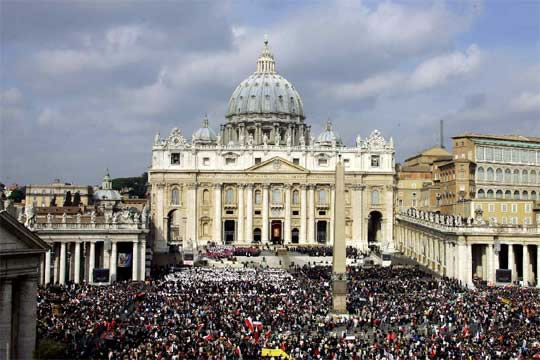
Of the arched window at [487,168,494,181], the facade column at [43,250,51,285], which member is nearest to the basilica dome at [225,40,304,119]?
the arched window at [487,168,494,181]

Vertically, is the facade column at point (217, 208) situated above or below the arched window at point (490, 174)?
below

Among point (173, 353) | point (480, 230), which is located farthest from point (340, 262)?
point (480, 230)

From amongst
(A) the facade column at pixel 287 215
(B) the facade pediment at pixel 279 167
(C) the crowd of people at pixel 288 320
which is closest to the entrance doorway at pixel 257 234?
(A) the facade column at pixel 287 215

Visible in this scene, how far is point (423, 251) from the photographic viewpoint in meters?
80.2

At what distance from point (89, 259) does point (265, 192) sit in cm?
4086

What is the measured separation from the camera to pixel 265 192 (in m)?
103

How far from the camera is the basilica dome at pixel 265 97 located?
420 ft

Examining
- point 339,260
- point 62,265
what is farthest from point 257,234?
point 339,260

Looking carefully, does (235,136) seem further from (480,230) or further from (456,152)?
(480,230)

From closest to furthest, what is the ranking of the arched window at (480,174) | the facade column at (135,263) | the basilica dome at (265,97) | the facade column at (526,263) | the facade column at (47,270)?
the facade column at (47,270) < the facade column at (526,263) < the facade column at (135,263) < the arched window at (480,174) < the basilica dome at (265,97)

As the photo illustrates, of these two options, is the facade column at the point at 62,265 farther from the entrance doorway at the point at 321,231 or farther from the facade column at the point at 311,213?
the entrance doorway at the point at 321,231

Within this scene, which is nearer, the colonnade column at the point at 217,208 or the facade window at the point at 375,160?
the colonnade column at the point at 217,208

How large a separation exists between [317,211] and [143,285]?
49125mm

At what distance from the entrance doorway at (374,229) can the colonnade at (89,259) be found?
1779 inches
